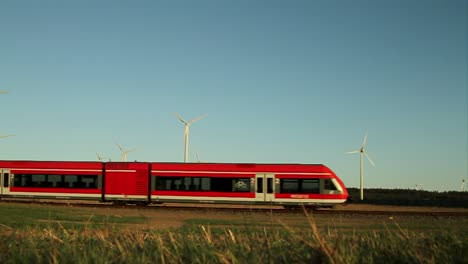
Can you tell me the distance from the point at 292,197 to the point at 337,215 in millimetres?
4319

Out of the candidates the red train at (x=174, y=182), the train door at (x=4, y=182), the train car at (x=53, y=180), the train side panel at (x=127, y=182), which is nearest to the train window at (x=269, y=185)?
the red train at (x=174, y=182)

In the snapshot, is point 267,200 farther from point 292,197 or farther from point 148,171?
point 148,171

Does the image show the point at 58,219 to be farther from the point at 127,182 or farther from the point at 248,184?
the point at 248,184

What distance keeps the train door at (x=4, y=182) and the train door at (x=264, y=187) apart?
18.9m

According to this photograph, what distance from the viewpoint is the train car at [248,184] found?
34.7 m

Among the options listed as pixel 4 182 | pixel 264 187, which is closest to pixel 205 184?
pixel 264 187

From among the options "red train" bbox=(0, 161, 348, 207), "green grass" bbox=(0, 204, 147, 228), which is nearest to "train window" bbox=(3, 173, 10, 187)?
"red train" bbox=(0, 161, 348, 207)

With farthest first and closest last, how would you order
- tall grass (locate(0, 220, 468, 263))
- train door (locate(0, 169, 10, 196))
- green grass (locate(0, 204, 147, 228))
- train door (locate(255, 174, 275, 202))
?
train door (locate(0, 169, 10, 196))
train door (locate(255, 174, 275, 202))
green grass (locate(0, 204, 147, 228))
tall grass (locate(0, 220, 468, 263))

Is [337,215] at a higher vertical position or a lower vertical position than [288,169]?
lower

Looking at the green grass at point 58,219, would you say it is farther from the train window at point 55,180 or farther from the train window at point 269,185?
the train window at point 269,185

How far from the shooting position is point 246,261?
194 inches

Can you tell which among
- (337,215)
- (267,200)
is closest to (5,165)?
(267,200)

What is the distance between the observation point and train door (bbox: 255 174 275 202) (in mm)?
35031

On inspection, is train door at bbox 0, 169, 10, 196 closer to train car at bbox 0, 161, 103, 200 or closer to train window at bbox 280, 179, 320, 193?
train car at bbox 0, 161, 103, 200
